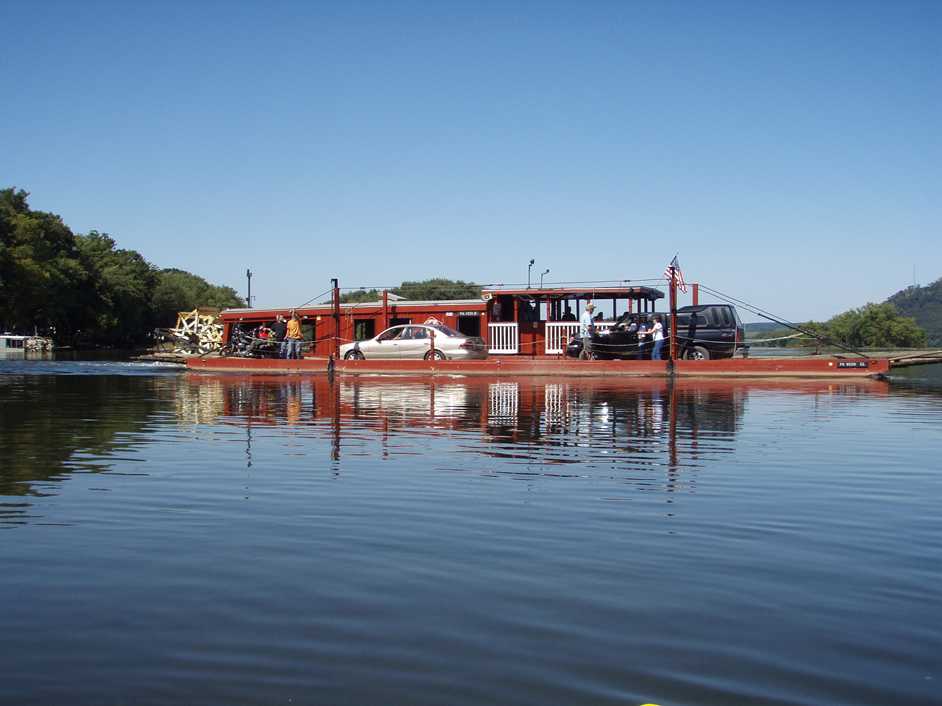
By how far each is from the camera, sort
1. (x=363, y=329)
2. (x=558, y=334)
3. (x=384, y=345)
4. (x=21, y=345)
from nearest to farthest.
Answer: (x=384, y=345), (x=558, y=334), (x=363, y=329), (x=21, y=345)

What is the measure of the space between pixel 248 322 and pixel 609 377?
1940 cm

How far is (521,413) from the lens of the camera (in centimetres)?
1564

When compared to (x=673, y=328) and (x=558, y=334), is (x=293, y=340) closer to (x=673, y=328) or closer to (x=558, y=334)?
(x=558, y=334)

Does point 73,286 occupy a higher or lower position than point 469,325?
higher

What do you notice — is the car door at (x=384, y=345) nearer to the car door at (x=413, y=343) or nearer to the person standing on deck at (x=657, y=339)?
the car door at (x=413, y=343)

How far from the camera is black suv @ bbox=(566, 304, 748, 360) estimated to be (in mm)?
27938

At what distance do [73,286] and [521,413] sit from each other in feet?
262

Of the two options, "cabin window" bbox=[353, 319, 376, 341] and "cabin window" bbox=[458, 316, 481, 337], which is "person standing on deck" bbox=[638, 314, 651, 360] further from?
"cabin window" bbox=[353, 319, 376, 341]

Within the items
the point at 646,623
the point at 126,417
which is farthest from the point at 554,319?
the point at 646,623

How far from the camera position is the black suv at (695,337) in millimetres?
27938

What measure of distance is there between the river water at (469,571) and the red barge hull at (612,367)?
1407cm

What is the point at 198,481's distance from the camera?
8195 millimetres

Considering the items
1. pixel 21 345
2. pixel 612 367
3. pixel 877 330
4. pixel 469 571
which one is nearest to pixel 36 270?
pixel 21 345

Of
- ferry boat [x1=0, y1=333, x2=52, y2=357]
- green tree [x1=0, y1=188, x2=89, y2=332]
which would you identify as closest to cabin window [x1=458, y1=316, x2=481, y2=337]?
ferry boat [x1=0, y1=333, x2=52, y2=357]
